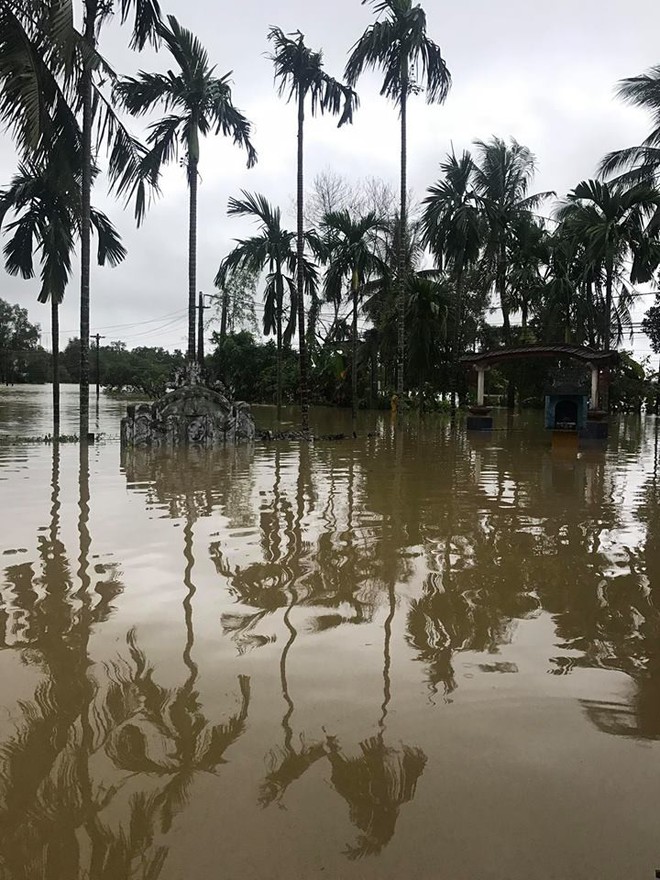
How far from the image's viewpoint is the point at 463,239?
97.0 feet

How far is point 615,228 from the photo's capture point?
2612 cm

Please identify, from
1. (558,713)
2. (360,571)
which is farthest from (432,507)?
(558,713)

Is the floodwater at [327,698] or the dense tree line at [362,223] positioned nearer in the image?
the floodwater at [327,698]

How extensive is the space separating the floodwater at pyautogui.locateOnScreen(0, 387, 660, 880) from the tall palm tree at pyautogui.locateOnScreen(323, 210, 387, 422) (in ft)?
74.2

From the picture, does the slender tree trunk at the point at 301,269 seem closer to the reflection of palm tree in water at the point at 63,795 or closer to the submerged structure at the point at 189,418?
the submerged structure at the point at 189,418

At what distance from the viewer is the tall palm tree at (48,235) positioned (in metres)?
20.9

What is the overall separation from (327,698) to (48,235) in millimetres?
21235

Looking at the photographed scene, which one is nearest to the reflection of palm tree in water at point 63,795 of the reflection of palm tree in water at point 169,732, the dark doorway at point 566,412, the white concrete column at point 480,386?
the reflection of palm tree in water at point 169,732

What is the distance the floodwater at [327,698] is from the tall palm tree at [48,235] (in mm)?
15358

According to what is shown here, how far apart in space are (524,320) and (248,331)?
1059 inches

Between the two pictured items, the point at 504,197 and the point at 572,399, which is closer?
the point at 572,399

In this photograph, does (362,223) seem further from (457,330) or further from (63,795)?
(63,795)

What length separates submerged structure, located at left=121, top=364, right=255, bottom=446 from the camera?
1675 cm

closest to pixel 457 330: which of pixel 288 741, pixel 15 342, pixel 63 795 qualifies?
pixel 288 741
